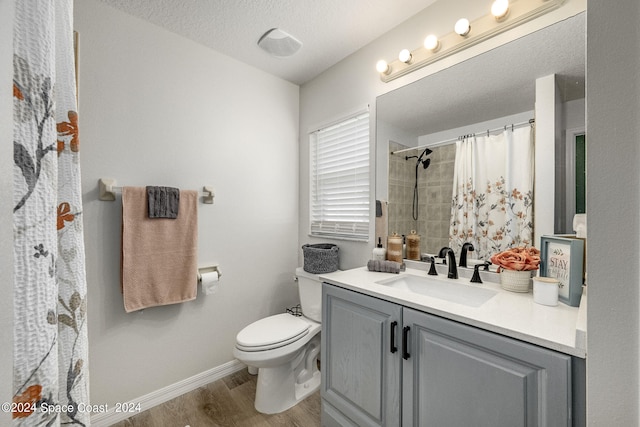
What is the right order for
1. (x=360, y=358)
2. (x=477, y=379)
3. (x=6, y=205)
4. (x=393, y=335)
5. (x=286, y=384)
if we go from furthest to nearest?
(x=286, y=384) < (x=360, y=358) < (x=393, y=335) < (x=477, y=379) < (x=6, y=205)

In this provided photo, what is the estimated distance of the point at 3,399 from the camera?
1.03 feet

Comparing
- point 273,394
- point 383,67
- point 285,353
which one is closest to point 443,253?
point 285,353

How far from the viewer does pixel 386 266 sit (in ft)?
5.40

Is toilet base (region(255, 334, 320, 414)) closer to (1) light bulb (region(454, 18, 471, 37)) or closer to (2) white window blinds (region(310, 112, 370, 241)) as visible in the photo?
(2) white window blinds (region(310, 112, 370, 241))

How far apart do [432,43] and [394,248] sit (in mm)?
1208

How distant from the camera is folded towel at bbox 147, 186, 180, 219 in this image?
1.61 meters

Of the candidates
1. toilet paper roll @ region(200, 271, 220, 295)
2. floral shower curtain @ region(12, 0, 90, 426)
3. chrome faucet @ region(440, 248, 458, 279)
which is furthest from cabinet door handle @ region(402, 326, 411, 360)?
toilet paper roll @ region(200, 271, 220, 295)

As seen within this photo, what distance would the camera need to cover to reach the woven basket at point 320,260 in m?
1.92

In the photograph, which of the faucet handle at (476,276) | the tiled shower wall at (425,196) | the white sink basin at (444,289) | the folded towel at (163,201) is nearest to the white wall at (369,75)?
the tiled shower wall at (425,196)

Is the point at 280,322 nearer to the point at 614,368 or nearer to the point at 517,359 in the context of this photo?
the point at 517,359

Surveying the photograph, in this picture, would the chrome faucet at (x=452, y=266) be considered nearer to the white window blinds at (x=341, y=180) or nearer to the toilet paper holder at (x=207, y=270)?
the white window blinds at (x=341, y=180)

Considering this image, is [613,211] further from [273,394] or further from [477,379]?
[273,394]

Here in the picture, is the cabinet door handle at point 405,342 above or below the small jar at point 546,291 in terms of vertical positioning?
below

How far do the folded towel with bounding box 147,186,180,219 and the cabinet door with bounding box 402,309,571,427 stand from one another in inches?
58.3
